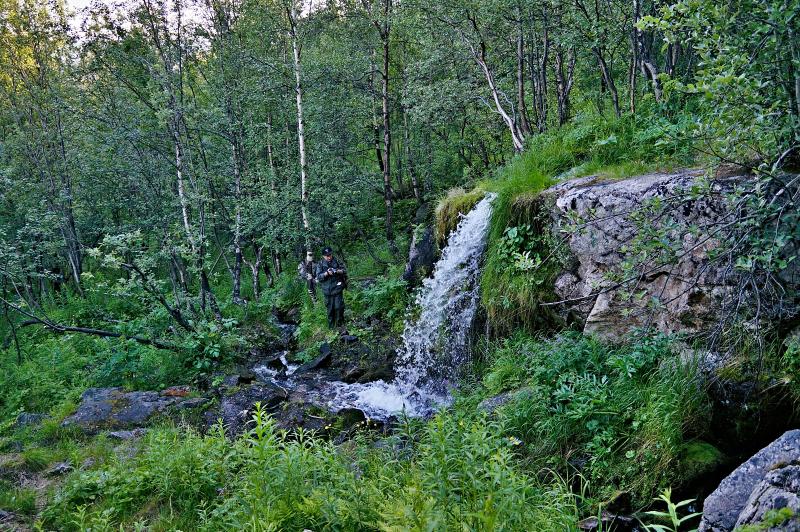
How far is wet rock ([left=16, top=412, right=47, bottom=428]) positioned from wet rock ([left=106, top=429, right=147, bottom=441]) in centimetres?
179

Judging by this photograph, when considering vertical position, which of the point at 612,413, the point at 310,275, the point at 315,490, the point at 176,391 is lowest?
the point at 176,391

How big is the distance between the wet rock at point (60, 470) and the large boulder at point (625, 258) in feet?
20.5

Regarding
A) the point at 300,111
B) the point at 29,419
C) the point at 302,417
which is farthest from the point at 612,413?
the point at 300,111

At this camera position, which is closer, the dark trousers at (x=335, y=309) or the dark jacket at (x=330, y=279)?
the dark jacket at (x=330, y=279)

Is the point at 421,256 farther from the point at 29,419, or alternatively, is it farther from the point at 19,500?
the point at 19,500

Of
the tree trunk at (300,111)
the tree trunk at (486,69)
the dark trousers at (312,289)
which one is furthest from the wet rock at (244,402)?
the tree trunk at (486,69)

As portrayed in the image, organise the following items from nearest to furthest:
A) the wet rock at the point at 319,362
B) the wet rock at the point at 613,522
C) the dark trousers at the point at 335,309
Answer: the wet rock at the point at 613,522, the wet rock at the point at 319,362, the dark trousers at the point at 335,309

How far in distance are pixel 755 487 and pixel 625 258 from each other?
307cm

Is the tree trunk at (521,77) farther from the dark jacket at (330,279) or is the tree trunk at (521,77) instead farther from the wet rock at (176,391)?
the wet rock at (176,391)

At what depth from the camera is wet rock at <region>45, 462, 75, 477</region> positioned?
551 centimetres

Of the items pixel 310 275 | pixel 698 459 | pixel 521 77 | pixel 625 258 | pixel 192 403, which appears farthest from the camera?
pixel 310 275

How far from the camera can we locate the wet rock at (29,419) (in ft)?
24.7

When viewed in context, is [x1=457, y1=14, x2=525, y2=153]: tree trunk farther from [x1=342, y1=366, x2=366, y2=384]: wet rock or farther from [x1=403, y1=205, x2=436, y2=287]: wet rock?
[x1=342, y1=366, x2=366, y2=384]: wet rock

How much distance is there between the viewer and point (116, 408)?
302 inches
